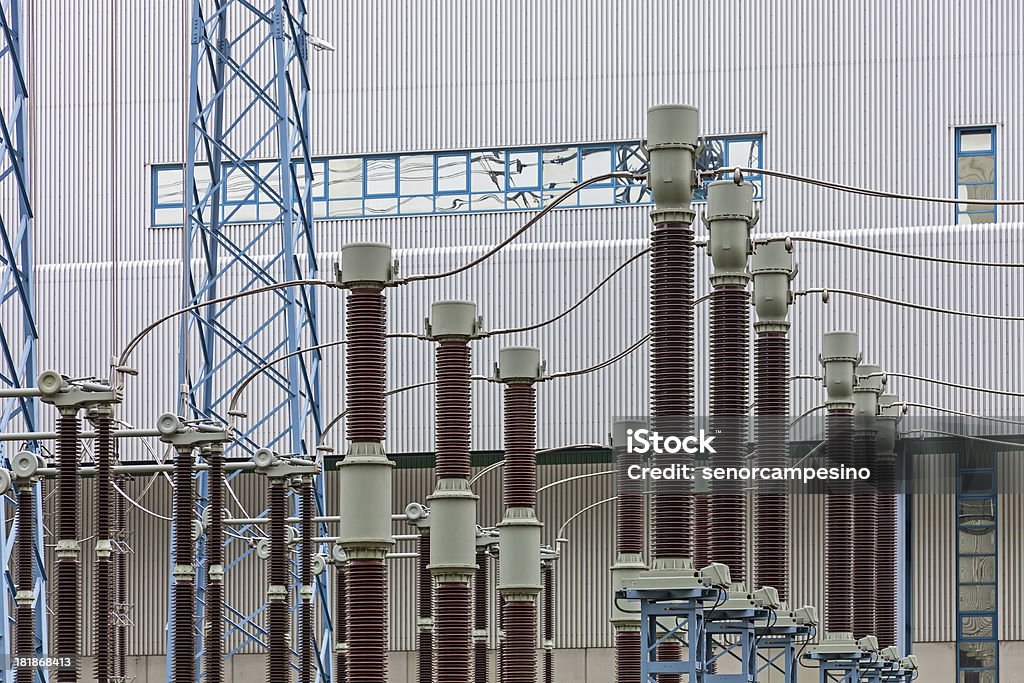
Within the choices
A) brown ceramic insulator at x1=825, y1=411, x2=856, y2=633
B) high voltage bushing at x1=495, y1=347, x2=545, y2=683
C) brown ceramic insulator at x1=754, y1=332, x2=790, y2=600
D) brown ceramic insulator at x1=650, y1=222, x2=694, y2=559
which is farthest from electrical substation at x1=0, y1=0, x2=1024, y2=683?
brown ceramic insulator at x1=650, y1=222, x2=694, y2=559

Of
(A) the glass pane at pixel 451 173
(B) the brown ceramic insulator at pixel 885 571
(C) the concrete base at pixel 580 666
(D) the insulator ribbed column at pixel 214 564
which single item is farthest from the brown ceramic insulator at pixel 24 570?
(C) the concrete base at pixel 580 666

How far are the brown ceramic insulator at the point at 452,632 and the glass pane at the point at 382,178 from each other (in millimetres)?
22269

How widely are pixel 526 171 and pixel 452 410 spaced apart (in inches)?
830

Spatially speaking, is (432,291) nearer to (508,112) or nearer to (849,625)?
(508,112)

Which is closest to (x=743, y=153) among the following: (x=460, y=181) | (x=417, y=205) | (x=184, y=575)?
(x=460, y=181)

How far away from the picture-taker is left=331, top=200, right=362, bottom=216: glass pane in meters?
42.1

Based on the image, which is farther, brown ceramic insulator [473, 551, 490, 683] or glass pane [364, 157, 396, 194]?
glass pane [364, 157, 396, 194]

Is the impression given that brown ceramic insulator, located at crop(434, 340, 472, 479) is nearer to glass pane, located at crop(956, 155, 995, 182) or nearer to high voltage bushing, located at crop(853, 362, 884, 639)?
high voltage bushing, located at crop(853, 362, 884, 639)

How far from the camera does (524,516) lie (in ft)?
77.6

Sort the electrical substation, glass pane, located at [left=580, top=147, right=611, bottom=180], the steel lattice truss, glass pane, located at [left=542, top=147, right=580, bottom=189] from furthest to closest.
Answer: glass pane, located at [left=542, top=147, right=580, bottom=189] → glass pane, located at [left=580, top=147, right=611, bottom=180] → the electrical substation → the steel lattice truss

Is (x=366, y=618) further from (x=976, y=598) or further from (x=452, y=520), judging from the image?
(x=976, y=598)

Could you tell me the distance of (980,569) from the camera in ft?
135

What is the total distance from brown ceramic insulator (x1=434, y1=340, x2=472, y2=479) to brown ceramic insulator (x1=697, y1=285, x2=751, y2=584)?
2.96 m

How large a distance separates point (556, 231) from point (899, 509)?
35.5ft
